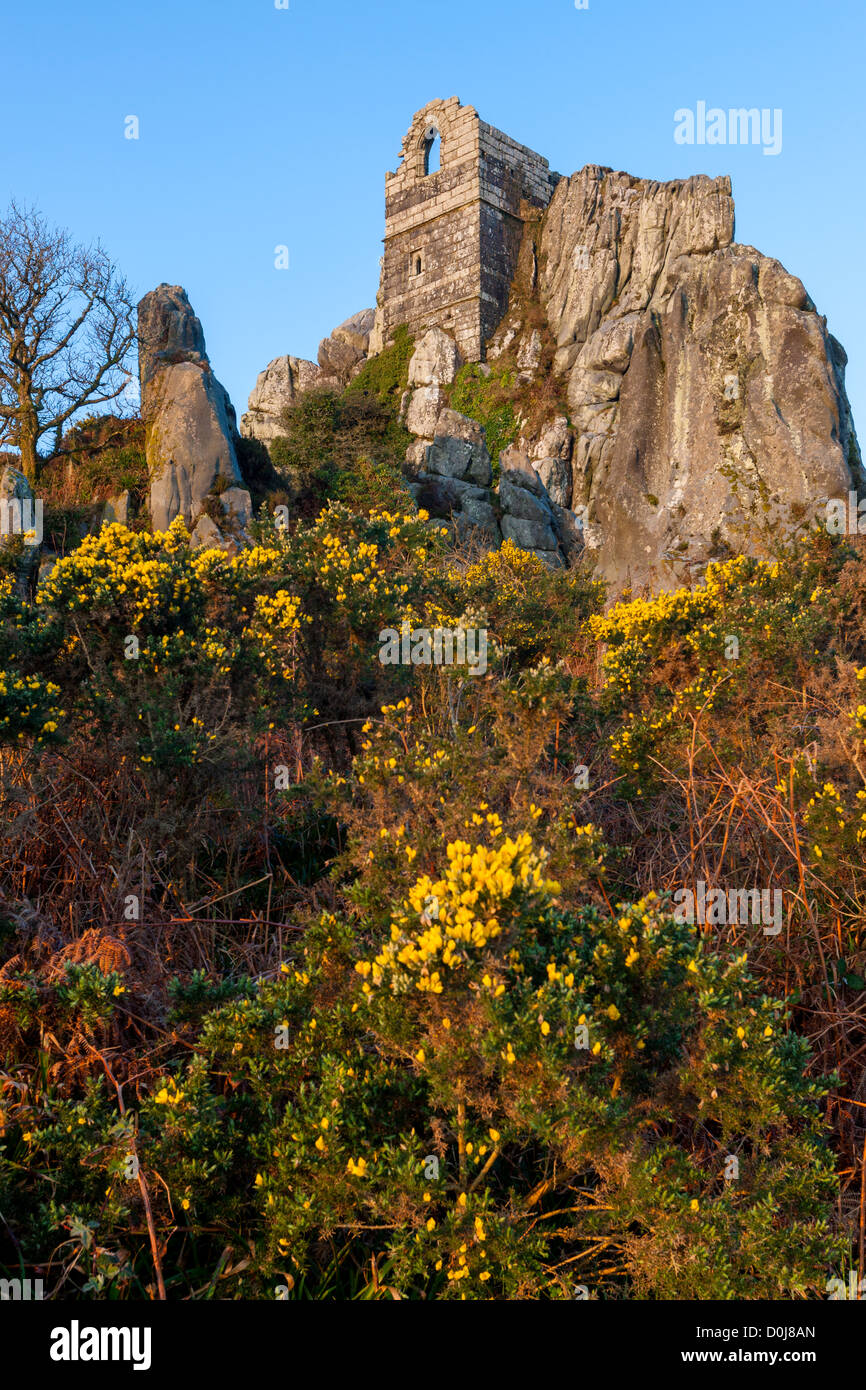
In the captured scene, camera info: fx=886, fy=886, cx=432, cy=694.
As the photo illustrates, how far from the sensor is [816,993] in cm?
380

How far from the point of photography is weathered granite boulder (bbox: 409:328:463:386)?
29783mm

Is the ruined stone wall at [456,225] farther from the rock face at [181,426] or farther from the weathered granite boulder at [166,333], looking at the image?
the rock face at [181,426]

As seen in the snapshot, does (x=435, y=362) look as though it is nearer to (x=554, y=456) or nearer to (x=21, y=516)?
(x=554, y=456)

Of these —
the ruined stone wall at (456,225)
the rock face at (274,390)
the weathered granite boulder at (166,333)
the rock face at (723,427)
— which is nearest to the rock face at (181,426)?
the weathered granite boulder at (166,333)

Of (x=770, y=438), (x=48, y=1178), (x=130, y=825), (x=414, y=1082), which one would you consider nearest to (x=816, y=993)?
(x=414, y=1082)

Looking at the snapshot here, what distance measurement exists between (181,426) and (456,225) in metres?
16.3

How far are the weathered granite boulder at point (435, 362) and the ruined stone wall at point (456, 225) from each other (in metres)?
0.59

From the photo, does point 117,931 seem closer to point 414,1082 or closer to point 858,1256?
point 414,1082

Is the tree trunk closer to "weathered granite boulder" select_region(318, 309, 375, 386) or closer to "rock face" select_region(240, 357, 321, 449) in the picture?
"rock face" select_region(240, 357, 321, 449)

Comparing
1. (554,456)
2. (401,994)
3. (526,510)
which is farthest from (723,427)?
(401,994)

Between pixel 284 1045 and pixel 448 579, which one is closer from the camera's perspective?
pixel 284 1045

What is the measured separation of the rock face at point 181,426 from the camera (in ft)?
62.4

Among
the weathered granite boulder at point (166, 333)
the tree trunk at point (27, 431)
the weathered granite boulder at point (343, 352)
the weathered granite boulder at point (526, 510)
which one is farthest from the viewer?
the weathered granite boulder at point (343, 352)
